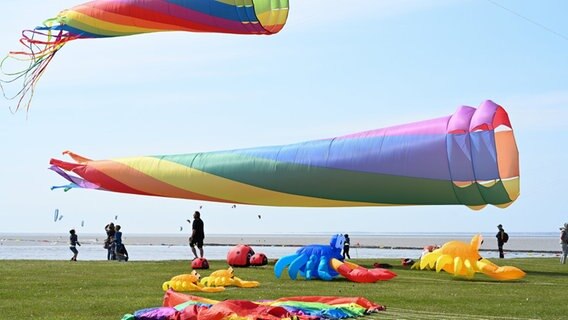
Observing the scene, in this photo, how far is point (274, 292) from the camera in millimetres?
15359

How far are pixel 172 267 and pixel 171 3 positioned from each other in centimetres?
596

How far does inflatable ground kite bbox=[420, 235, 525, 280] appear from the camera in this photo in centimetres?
1831

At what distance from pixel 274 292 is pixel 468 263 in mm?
4994

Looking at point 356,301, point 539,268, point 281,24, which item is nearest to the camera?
point 356,301

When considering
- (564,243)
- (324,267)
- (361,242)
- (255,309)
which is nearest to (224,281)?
(324,267)

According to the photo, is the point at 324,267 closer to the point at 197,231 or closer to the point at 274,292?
the point at 274,292

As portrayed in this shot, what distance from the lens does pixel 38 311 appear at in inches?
502

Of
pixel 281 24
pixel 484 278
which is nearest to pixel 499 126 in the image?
pixel 484 278

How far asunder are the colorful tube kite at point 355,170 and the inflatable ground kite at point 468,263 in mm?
1139

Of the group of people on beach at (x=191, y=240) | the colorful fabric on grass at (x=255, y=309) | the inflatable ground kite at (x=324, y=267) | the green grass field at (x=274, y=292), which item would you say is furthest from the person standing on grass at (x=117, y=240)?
the colorful fabric on grass at (x=255, y=309)

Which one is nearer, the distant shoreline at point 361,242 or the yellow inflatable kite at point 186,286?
the yellow inflatable kite at point 186,286

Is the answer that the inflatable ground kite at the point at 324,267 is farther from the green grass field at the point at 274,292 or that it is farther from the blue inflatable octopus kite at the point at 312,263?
the green grass field at the point at 274,292

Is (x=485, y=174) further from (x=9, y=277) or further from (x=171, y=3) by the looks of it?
(x=9, y=277)

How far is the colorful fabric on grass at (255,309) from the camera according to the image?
10.3 metres
